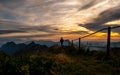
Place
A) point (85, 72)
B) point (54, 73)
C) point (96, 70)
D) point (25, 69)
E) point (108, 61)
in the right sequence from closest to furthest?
point (25, 69) → point (54, 73) → point (85, 72) → point (96, 70) → point (108, 61)

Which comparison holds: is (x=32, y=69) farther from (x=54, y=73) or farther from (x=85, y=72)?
(x=85, y=72)

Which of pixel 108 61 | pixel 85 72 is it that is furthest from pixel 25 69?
pixel 108 61

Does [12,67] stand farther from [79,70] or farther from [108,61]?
[108,61]

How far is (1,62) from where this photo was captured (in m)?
12.0

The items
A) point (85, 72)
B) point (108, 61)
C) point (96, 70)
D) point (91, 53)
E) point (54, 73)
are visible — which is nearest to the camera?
point (54, 73)

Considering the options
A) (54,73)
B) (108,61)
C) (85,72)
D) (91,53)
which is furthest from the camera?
(91,53)

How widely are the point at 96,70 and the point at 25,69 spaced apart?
171 inches

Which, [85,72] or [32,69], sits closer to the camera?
[32,69]

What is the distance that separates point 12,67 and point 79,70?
12.4 feet

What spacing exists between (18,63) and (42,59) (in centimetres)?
145

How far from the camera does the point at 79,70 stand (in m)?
13.7

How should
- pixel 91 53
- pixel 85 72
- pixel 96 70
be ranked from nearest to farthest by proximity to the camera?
pixel 85 72 → pixel 96 70 → pixel 91 53

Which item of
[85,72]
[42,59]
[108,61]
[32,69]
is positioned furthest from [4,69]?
[108,61]

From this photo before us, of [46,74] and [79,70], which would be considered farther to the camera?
[79,70]
